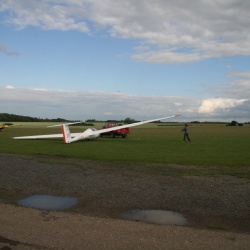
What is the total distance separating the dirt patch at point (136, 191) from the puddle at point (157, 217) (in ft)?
0.58

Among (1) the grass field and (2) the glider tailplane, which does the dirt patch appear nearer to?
(1) the grass field

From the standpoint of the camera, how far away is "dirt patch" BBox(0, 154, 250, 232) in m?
7.07

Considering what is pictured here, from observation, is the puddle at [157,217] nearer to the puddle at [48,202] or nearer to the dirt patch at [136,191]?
the dirt patch at [136,191]

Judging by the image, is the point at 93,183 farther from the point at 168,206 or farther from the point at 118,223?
the point at 118,223

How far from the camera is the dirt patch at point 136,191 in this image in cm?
707

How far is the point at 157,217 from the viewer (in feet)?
22.4

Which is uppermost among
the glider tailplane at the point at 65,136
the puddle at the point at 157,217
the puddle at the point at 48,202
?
the glider tailplane at the point at 65,136

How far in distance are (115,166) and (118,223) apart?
847 cm

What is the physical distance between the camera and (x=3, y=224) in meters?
6.02

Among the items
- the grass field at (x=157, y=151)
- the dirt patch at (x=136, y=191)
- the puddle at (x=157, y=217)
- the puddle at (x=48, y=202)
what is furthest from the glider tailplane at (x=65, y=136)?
the puddle at (x=157, y=217)

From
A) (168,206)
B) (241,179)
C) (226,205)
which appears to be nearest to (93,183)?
(168,206)

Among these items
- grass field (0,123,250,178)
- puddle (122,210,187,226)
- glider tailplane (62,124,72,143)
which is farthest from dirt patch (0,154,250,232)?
glider tailplane (62,124,72,143)

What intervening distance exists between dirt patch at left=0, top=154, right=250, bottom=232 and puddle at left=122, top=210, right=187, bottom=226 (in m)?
0.18

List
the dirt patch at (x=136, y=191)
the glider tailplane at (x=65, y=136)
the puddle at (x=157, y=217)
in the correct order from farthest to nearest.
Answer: the glider tailplane at (x=65, y=136) → the dirt patch at (x=136, y=191) → the puddle at (x=157, y=217)
